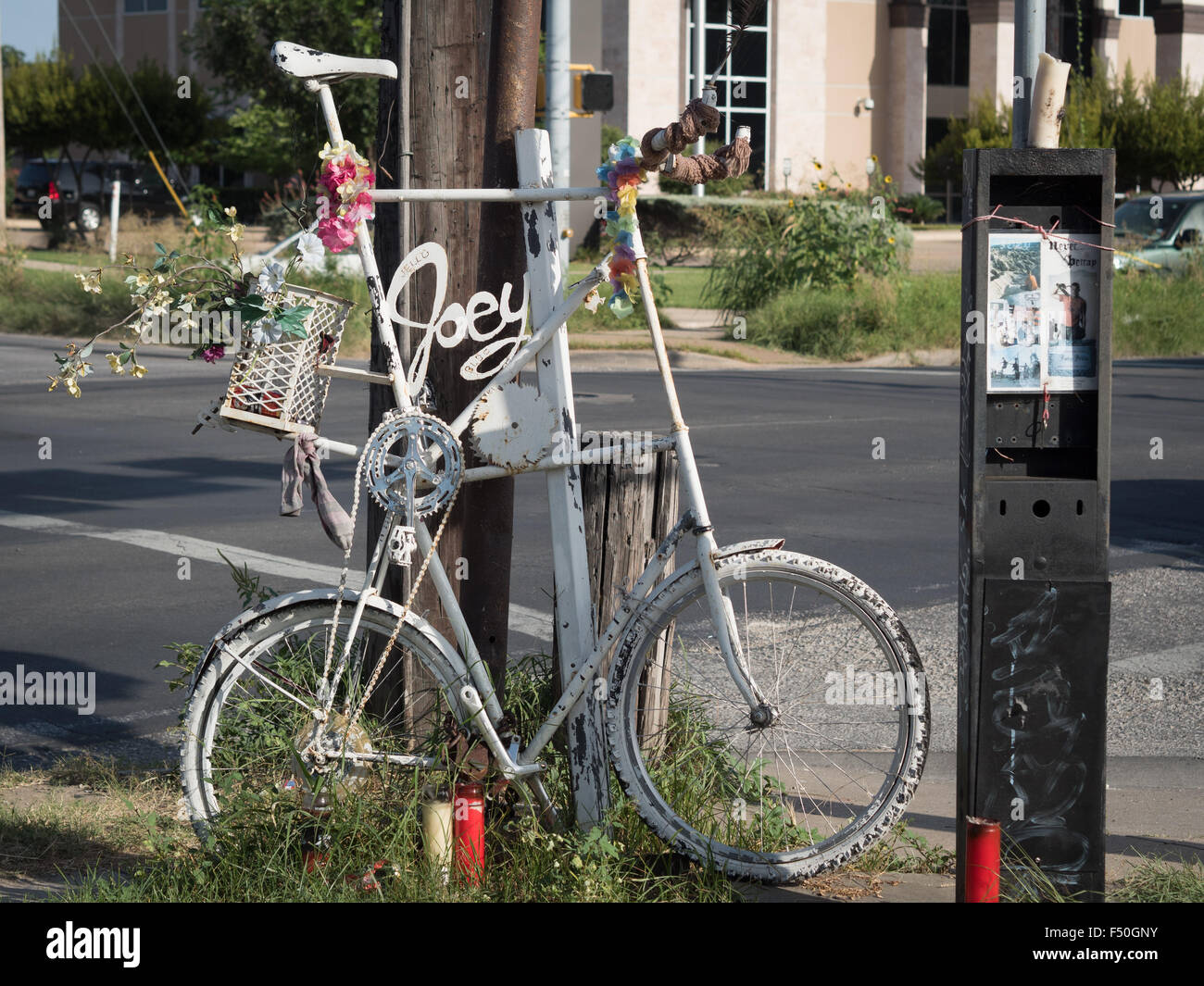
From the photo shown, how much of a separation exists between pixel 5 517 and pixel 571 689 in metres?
6.28

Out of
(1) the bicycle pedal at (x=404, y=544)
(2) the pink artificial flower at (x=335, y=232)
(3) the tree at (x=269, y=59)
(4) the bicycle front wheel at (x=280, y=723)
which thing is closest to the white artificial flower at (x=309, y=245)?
(2) the pink artificial flower at (x=335, y=232)

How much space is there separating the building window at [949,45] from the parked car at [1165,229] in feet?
114

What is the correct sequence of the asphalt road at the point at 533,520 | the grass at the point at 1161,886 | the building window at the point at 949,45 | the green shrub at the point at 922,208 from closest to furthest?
the grass at the point at 1161,886
the asphalt road at the point at 533,520
the green shrub at the point at 922,208
the building window at the point at 949,45

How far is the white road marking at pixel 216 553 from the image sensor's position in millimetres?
6891

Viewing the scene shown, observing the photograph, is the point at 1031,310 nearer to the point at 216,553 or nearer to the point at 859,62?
the point at 216,553

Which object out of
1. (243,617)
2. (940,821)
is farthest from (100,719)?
(940,821)

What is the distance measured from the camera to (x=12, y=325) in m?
22.3

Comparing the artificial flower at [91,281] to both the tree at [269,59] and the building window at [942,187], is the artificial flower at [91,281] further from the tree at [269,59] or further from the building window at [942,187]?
the building window at [942,187]

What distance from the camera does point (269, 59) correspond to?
35500mm

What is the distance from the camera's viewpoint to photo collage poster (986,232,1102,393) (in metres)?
3.55

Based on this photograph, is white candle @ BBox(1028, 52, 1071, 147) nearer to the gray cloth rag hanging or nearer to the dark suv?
the gray cloth rag hanging

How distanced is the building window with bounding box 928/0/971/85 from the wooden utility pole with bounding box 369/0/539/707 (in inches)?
2253

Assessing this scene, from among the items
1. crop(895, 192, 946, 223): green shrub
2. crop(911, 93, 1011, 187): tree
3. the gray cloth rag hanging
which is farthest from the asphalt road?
crop(895, 192, 946, 223): green shrub
